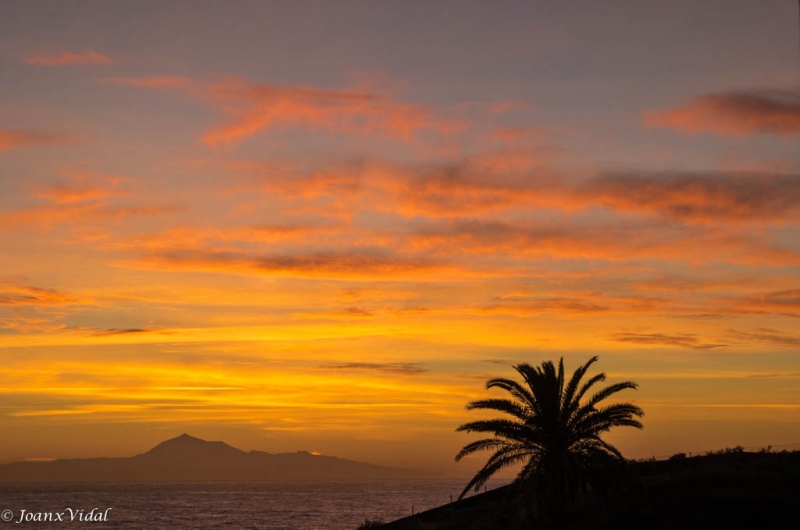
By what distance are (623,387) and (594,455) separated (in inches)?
113

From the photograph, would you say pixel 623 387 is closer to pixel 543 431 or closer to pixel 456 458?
pixel 543 431

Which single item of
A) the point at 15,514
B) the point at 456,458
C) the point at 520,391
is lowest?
the point at 15,514

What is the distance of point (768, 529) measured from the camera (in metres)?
33.0

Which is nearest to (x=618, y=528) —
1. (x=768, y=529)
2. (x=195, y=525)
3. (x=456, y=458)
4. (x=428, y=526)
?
(x=768, y=529)

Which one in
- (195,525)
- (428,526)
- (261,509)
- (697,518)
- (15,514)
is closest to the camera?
(697,518)

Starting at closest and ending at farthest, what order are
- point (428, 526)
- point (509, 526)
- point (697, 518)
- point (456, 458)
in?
point (456, 458), point (697, 518), point (509, 526), point (428, 526)

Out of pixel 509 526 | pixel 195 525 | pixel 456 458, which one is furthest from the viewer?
pixel 195 525

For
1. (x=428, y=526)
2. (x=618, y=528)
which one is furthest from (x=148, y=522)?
(x=618, y=528)

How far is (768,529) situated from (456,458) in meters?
12.9

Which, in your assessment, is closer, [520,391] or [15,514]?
[520,391]

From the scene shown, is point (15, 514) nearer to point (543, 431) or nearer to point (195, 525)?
point (195, 525)

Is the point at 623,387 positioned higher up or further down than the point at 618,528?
higher up

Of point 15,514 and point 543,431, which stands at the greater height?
point 543,431

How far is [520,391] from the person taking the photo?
32688mm
